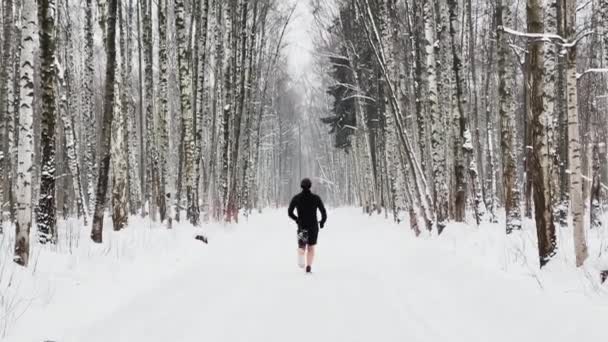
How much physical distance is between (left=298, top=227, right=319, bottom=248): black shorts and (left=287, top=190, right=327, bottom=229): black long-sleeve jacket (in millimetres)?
113

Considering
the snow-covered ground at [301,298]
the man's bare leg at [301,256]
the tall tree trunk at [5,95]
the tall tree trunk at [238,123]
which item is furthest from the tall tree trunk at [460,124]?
the tall tree trunk at [5,95]

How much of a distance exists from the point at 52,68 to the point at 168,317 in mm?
5595

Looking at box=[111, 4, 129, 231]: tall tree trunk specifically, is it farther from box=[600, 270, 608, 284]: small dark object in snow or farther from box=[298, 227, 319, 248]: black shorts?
box=[600, 270, 608, 284]: small dark object in snow

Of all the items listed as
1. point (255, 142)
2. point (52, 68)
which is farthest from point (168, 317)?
point (255, 142)

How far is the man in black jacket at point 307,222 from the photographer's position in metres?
10.4

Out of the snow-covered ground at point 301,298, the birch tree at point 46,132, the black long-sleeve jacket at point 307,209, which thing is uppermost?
the birch tree at point 46,132

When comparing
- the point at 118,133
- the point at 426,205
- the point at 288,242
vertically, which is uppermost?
the point at 118,133

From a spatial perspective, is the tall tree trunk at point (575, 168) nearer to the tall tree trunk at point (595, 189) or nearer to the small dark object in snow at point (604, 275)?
the small dark object in snow at point (604, 275)

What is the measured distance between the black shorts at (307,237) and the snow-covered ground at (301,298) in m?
0.59

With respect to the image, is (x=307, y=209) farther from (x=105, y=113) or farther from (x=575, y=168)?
(x=575, y=168)

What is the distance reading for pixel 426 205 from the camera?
15.9 m

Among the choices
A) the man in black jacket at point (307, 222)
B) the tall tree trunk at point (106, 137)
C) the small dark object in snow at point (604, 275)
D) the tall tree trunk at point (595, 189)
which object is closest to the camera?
the small dark object in snow at point (604, 275)

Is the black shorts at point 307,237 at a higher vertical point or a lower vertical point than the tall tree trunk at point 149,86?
lower

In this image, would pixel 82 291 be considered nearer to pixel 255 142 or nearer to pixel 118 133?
pixel 118 133
